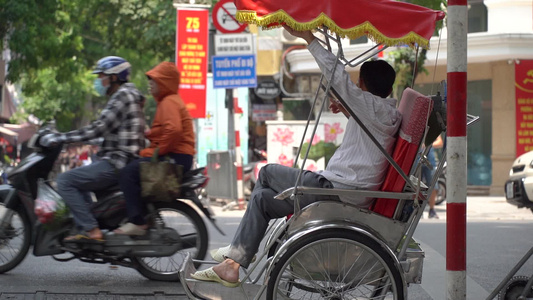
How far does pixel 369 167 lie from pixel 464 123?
68cm

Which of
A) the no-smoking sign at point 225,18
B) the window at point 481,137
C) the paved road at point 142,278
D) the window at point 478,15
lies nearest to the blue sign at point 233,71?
the no-smoking sign at point 225,18

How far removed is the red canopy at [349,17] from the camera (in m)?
4.69

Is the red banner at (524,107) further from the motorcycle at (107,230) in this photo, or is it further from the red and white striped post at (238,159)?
the motorcycle at (107,230)

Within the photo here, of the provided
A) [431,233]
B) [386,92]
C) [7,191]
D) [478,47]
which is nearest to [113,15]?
[478,47]

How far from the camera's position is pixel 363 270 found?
4844 millimetres

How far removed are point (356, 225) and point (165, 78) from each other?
2.51m

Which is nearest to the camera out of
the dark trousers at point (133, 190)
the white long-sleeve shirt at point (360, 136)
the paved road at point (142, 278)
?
the white long-sleeve shirt at point (360, 136)

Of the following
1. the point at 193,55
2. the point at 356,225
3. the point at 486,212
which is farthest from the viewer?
the point at 193,55

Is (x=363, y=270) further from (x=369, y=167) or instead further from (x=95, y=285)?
(x=95, y=285)

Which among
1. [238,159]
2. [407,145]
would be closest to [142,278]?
[407,145]

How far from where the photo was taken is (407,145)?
16.4 ft

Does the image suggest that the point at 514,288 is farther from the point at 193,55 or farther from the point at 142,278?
the point at 193,55

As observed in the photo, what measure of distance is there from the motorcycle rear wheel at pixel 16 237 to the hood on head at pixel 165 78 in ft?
4.65

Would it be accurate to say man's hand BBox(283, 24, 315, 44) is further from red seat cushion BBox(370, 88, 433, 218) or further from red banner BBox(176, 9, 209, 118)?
red banner BBox(176, 9, 209, 118)
